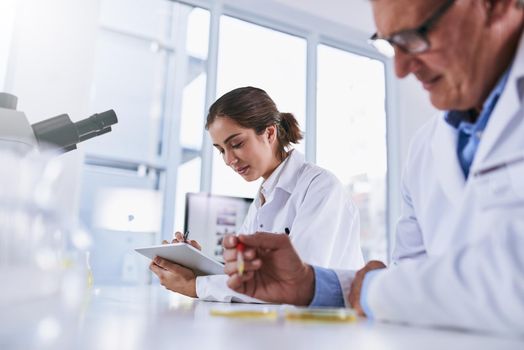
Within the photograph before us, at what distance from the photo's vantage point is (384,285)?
0.71 metres

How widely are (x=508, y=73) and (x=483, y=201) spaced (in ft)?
0.82

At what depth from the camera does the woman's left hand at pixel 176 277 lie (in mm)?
1470

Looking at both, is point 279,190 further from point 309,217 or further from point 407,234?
point 407,234

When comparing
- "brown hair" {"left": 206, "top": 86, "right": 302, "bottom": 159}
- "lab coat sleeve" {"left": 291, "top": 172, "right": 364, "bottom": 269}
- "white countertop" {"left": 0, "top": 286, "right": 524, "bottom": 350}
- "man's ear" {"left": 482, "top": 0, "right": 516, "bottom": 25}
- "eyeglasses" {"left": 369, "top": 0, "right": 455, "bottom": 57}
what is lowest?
"white countertop" {"left": 0, "top": 286, "right": 524, "bottom": 350}

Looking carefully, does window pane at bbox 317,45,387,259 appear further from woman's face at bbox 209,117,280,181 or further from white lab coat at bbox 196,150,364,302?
white lab coat at bbox 196,150,364,302

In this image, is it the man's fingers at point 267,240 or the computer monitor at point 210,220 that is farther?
the computer monitor at point 210,220

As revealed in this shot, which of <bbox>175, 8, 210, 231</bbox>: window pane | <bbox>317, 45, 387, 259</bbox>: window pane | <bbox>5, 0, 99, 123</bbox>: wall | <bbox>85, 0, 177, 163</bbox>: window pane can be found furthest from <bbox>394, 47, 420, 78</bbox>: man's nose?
<bbox>317, 45, 387, 259</bbox>: window pane

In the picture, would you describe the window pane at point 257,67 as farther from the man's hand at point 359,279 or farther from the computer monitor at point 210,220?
the man's hand at point 359,279

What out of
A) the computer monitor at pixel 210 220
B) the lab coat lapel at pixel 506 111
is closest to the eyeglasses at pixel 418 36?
the lab coat lapel at pixel 506 111

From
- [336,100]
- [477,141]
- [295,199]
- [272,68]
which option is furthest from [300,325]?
[336,100]

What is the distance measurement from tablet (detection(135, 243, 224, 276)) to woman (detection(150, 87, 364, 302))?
3cm

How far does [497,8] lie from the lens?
0.89m

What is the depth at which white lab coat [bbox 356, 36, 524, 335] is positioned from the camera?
0.61 meters

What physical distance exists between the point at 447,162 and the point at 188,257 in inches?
31.3
